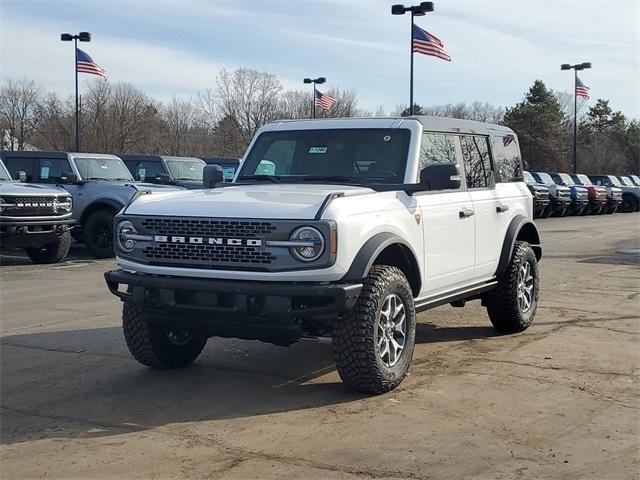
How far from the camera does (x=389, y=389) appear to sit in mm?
5301

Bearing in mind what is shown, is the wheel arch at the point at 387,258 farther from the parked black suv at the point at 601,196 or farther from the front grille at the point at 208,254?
the parked black suv at the point at 601,196

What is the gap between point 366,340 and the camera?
16.3 feet

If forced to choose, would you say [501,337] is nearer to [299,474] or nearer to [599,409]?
[599,409]

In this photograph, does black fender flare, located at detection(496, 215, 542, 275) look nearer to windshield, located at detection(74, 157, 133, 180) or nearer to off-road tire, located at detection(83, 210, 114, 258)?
off-road tire, located at detection(83, 210, 114, 258)

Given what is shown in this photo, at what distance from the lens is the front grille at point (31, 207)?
42.4ft

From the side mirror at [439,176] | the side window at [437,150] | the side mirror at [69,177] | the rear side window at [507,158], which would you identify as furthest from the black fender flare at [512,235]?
Answer: the side mirror at [69,177]

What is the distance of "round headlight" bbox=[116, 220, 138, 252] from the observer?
5477 millimetres

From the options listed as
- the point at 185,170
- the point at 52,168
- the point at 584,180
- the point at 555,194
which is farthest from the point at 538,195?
the point at 52,168

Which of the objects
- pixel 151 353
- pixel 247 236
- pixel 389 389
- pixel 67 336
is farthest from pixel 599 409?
pixel 67 336

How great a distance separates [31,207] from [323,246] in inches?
383

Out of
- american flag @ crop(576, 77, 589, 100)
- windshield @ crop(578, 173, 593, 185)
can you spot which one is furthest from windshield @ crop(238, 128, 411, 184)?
american flag @ crop(576, 77, 589, 100)

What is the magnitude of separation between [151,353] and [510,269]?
3412 millimetres

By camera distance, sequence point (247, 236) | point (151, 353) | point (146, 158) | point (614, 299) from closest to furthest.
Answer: point (247, 236)
point (151, 353)
point (614, 299)
point (146, 158)

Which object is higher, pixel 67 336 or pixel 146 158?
pixel 146 158
